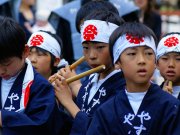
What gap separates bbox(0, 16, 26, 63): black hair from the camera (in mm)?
3775

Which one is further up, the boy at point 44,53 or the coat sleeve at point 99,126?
the boy at point 44,53

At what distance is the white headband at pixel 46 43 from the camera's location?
5.10 metres

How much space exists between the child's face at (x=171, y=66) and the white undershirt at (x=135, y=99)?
104cm

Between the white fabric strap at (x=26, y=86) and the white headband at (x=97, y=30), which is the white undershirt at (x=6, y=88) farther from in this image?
the white headband at (x=97, y=30)

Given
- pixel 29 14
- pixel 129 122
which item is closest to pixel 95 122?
pixel 129 122

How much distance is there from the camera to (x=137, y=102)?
3656 mm

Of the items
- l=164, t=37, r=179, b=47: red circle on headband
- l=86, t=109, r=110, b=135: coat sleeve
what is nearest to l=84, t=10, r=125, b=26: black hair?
l=164, t=37, r=179, b=47: red circle on headband

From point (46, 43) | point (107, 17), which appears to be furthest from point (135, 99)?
point (46, 43)

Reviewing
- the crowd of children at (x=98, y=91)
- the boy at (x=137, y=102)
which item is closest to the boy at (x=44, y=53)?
the crowd of children at (x=98, y=91)

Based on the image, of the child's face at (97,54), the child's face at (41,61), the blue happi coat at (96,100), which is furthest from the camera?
the child's face at (41,61)

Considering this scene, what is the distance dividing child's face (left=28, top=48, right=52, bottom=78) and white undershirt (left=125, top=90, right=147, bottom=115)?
151 centimetres

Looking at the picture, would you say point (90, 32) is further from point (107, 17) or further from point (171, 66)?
point (171, 66)

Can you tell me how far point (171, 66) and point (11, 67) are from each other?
4.47 ft

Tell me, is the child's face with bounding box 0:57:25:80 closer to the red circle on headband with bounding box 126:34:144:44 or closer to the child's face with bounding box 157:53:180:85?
the red circle on headband with bounding box 126:34:144:44
